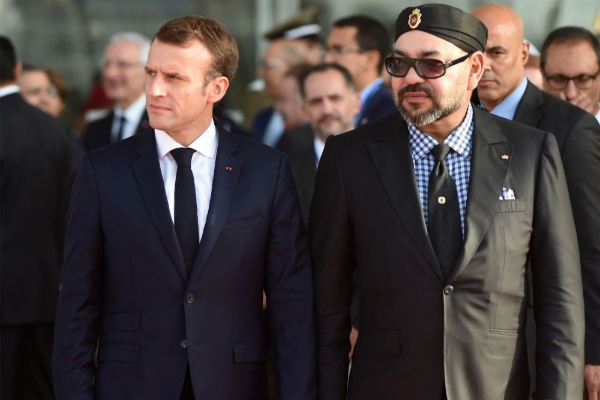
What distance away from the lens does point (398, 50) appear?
12.5 ft

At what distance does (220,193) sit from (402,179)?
0.70m

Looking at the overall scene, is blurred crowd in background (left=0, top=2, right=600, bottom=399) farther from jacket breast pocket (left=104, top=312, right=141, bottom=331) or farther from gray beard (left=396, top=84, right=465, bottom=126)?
jacket breast pocket (left=104, top=312, right=141, bottom=331)

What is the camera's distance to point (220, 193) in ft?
12.1

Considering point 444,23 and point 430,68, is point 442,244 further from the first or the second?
point 444,23

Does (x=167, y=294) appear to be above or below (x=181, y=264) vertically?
below

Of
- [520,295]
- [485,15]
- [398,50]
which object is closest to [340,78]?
[485,15]

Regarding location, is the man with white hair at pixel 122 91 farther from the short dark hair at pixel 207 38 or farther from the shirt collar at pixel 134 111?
the short dark hair at pixel 207 38

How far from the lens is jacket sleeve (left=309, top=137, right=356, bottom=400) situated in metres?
3.74

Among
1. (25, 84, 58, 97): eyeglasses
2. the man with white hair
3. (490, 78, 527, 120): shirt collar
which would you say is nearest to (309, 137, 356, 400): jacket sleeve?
(490, 78, 527, 120): shirt collar

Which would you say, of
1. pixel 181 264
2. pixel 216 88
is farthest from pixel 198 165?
pixel 181 264

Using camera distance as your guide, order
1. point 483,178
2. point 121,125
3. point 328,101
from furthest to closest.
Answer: point 121,125, point 328,101, point 483,178

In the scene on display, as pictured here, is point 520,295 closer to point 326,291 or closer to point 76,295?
point 326,291

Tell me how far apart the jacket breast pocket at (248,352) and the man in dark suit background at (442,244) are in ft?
0.77

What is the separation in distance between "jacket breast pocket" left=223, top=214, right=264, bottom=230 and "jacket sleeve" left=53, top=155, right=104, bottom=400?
48 centimetres
